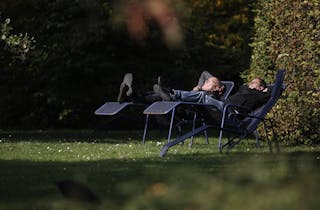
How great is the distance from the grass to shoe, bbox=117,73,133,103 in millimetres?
1332

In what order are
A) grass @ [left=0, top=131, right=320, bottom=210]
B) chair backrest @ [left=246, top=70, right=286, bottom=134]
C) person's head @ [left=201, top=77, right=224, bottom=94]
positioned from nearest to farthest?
grass @ [left=0, top=131, right=320, bottom=210] < chair backrest @ [left=246, top=70, right=286, bottom=134] < person's head @ [left=201, top=77, right=224, bottom=94]

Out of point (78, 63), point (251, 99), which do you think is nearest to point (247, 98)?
point (251, 99)

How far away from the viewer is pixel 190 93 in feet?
39.9

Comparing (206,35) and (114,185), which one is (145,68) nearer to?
(206,35)

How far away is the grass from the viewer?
4.04 metres

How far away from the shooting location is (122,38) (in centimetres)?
1947

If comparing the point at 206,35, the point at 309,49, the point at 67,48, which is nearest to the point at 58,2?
the point at 67,48

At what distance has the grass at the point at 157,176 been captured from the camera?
4043mm

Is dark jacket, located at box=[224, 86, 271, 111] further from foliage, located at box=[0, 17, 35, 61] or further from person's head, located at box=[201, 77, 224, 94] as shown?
foliage, located at box=[0, 17, 35, 61]

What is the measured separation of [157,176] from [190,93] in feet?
15.4

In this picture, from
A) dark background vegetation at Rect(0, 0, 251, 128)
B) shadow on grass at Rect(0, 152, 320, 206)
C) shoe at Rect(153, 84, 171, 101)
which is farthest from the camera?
dark background vegetation at Rect(0, 0, 251, 128)

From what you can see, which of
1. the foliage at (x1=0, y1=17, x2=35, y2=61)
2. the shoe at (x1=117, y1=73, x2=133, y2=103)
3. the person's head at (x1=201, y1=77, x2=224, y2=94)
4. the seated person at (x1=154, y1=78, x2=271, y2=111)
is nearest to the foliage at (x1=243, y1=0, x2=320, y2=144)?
the person's head at (x1=201, y1=77, x2=224, y2=94)

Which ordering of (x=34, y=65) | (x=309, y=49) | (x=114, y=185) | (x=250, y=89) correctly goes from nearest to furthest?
(x=114, y=185) < (x=250, y=89) < (x=309, y=49) < (x=34, y=65)

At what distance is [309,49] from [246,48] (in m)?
8.49
